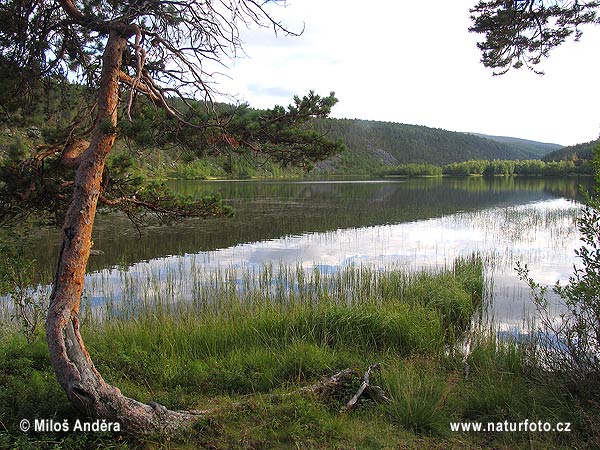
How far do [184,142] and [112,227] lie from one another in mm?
20206

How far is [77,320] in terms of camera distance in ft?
11.7

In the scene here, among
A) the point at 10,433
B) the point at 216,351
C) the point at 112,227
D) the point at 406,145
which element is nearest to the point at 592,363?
the point at 216,351

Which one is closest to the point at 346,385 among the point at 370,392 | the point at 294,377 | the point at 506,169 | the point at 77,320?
the point at 370,392

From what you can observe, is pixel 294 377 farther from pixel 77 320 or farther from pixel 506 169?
pixel 506 169

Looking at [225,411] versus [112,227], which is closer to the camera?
[225,411]

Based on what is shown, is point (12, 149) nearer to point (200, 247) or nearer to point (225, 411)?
point (225, 411)

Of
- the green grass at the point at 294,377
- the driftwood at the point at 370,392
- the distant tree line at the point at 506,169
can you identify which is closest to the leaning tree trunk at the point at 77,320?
the green grass at the point at 294,377

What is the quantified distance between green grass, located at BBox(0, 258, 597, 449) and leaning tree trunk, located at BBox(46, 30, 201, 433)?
0.19 metres

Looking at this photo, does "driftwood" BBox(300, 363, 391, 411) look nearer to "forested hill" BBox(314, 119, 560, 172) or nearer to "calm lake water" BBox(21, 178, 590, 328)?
"calm lake water" BBox(21, 178, 590, 328)

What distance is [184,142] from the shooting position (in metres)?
4.43

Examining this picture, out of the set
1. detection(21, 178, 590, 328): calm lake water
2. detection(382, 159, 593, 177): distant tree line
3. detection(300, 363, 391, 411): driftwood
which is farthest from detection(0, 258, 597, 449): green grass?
detection(382, 159, 593, 177): distant tree line

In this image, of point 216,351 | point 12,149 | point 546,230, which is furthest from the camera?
point 546,230

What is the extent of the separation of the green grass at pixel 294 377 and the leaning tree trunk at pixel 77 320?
0.19 metres

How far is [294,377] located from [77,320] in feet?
8.61
